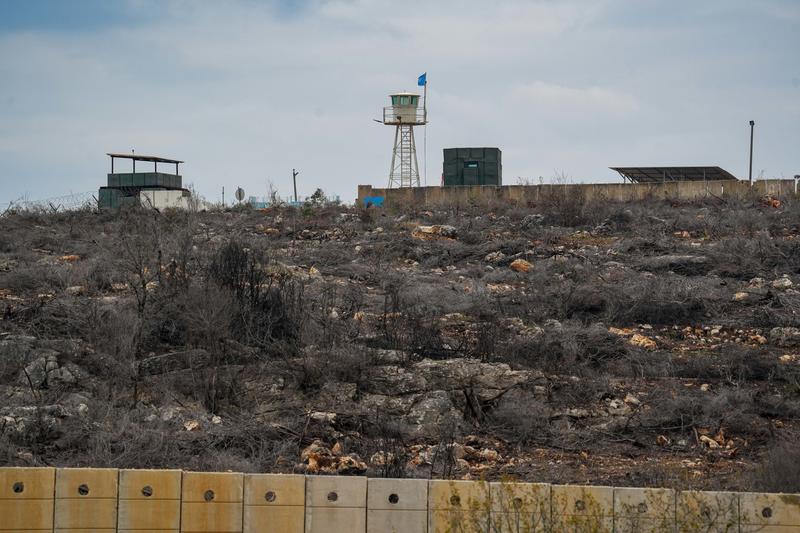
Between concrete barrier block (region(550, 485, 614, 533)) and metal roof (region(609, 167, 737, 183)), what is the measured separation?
25244 mm

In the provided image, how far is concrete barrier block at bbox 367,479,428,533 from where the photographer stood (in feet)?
22.0

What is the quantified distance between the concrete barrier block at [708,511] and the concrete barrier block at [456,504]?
4.06 feet

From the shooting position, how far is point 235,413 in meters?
11.0

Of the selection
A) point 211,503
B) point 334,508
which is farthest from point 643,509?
point 211,503

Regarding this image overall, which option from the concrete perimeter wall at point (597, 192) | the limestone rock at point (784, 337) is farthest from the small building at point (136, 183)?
the limestone rock at point (784, 337)

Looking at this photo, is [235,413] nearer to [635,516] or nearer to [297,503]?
[297,503]

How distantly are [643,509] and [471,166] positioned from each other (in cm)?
2457

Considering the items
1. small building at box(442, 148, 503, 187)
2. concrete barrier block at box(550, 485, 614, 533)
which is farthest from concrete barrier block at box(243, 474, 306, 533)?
small building at box(442, 148, 503, 187)

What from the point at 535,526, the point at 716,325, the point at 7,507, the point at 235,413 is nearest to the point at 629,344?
the point at 716,325

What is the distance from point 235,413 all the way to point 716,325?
681cm

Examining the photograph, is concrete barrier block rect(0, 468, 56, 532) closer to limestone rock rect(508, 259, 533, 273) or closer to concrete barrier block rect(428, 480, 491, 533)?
concrete barrier block rect(428, 480, 491, 533)

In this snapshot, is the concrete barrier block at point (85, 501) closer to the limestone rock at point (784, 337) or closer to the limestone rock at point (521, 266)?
the limestone rock at point (784, 337)

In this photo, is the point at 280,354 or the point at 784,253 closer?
the point at 280,354

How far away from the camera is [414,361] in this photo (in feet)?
40.7
